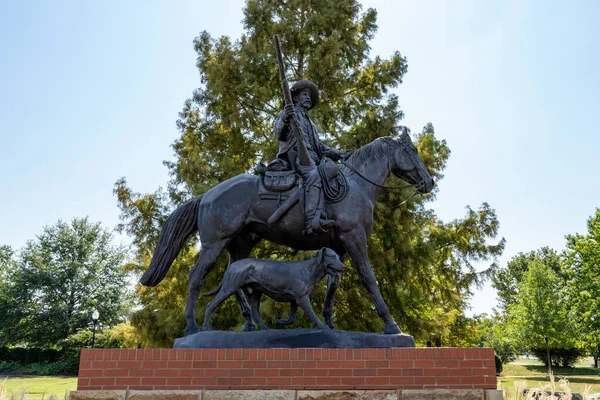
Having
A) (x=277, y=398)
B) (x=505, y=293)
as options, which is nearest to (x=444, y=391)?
(x=277, y=398)

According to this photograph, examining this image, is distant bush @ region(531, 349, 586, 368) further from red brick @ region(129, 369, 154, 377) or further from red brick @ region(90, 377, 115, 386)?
red brick @ region(90, 377, 115, 386)

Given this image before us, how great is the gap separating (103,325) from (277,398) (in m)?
41.2

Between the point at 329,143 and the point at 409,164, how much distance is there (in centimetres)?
702

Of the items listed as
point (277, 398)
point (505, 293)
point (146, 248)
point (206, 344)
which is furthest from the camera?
point (505, 293)

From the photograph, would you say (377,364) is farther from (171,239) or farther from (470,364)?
(171,239)

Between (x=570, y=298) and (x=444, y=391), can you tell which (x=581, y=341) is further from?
(x=444, y=391)

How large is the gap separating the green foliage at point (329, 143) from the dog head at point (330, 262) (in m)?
6.14

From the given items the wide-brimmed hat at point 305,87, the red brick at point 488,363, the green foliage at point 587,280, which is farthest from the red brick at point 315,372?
the green foliage at point 587,280

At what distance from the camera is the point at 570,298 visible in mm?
32344

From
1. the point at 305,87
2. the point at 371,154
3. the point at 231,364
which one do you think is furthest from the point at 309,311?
the point at 305,87

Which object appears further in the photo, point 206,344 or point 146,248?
point 146,248

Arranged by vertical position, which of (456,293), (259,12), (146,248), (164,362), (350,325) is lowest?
(164,362)

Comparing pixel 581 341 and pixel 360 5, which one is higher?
pixel 360 5

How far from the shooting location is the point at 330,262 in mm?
5648
